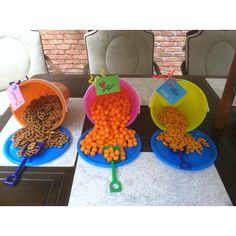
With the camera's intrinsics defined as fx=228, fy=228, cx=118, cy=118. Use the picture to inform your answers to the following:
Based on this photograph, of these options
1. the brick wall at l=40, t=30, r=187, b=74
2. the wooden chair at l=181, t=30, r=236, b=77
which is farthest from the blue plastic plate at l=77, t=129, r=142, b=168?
the brick wall at l=40, t=30, r=187, b=74

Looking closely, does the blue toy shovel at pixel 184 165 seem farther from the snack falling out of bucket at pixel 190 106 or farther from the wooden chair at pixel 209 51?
the wooden chair at pixel 209 51

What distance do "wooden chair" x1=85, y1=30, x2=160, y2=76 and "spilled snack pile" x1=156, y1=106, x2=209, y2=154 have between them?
0.77 meters

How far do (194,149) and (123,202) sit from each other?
312 mm

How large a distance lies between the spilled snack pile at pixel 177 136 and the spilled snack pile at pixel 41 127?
1.17 feet

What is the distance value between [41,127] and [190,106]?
564mm

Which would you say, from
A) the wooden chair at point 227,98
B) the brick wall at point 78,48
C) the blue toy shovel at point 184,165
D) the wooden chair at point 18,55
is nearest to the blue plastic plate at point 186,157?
the blue toy shovel at point 184,165

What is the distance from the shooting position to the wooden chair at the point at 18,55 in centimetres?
143

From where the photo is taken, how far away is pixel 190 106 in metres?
0.89

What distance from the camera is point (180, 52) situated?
7.71 feet

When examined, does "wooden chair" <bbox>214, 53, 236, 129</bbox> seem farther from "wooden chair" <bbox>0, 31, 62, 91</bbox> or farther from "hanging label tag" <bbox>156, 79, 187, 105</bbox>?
"wooden chair" <bbox>0, 31, 62, 91</bbox>

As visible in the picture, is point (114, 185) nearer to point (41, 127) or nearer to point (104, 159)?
point (104, 159)

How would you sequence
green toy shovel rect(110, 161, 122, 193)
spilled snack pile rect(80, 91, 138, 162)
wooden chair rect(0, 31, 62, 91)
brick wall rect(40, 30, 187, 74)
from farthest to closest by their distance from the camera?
brick wall rect(40, 30, 187, 74) → wooden chair rect(0, 31, 62, 91) → spilled snack pile rect(80, 91, 138, 162) → green toy shovel rect(110, 161, 122, 193)

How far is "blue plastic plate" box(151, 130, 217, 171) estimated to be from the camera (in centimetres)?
72
